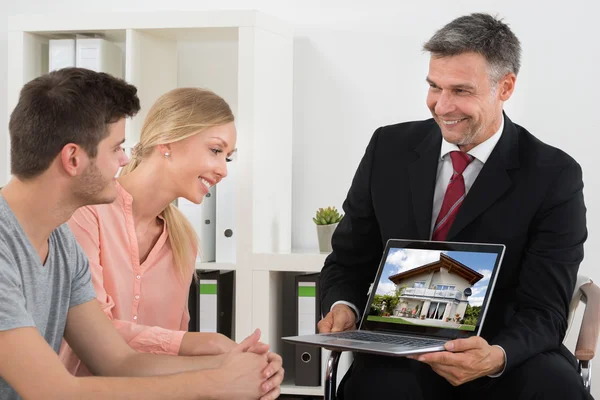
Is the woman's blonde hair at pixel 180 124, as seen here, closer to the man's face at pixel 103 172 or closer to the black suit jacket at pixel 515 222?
the black suit jacket at pixel 515 222

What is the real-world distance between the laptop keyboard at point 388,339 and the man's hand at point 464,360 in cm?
3

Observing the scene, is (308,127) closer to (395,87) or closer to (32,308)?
(395,87)

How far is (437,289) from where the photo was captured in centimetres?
177

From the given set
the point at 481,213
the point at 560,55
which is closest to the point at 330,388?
the point at 481,213

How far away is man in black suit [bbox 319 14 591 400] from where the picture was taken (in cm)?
176

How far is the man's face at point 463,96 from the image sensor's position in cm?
192

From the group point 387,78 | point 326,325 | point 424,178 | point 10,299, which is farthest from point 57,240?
point 387,78

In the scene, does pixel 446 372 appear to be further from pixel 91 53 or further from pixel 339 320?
pixel 91 53

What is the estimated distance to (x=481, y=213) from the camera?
1903 millimetres

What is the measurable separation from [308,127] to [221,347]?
5.91 feet

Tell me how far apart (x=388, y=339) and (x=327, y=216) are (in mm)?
1412

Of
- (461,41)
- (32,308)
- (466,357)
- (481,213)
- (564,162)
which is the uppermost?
(461,41)

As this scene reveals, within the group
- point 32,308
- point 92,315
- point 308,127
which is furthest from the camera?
point 308,127

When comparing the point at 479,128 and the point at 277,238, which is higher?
the point at 479,128
